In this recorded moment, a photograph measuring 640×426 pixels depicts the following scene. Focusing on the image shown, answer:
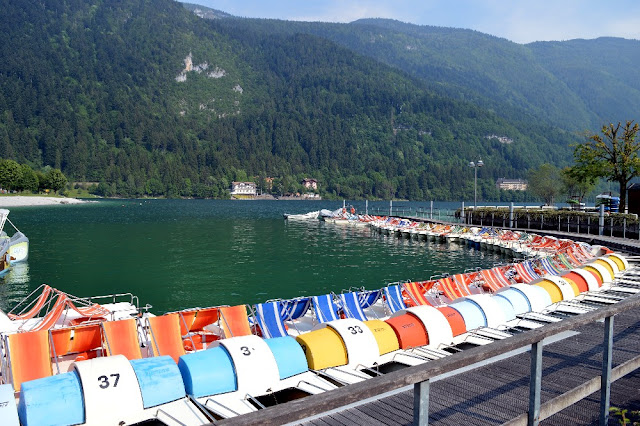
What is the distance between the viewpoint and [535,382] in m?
4.09

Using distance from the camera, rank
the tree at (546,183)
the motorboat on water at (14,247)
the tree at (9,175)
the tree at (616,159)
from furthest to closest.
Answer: the tree at (9,175) < the tree at (546,183) < the tree at (616,159) < the motorboat on water at (14,247)

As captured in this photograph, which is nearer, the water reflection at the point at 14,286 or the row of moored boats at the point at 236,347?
the row of moored boats at the point at 236,347

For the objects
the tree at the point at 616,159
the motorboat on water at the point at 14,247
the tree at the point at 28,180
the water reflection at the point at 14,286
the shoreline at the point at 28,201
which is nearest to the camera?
the water reflection at the point at 14,286

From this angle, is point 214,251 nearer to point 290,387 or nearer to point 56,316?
point 56,316

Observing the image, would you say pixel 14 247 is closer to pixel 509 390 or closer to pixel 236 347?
pixel 236 347

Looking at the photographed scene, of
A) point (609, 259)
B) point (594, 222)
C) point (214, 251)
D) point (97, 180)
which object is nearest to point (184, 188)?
point (97, 180)

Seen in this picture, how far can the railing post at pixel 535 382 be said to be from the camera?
3.94m

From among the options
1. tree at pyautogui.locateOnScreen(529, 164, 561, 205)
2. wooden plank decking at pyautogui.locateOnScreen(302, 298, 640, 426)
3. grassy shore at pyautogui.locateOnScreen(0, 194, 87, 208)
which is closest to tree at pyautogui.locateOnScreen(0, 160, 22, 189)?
grassy shore at pyautogui.locateOnScreen(0, 194, 87, 208)

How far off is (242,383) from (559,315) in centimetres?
987

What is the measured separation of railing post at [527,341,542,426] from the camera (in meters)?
3.94

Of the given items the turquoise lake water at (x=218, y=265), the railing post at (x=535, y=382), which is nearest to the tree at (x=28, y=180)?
the turquoise lake water at (x=218, y=265)

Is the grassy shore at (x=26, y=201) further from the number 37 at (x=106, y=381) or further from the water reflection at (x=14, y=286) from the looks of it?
the number 37 at (x=106, y=381)

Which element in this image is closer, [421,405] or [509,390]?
[421,405]

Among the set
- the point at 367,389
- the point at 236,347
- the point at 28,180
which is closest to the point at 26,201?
the point at 28,180
